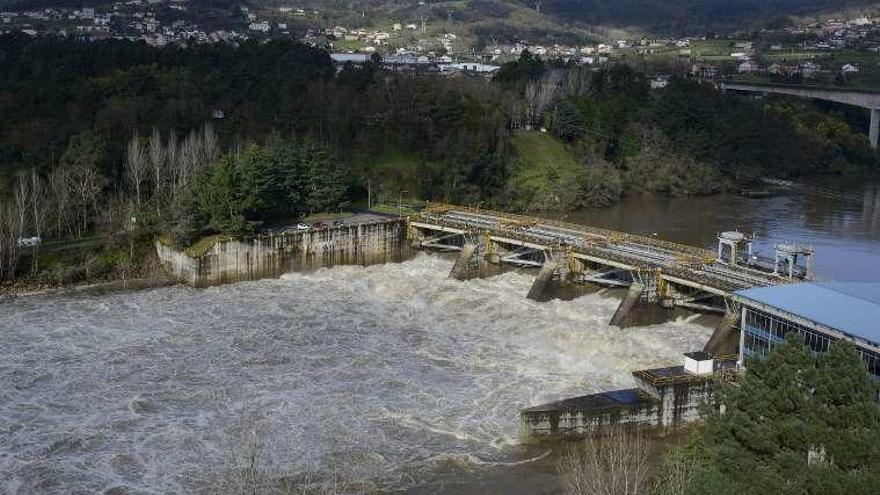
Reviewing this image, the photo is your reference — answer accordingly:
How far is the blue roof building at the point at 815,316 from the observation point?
86.1ft

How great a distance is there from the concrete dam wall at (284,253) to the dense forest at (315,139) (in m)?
1.30

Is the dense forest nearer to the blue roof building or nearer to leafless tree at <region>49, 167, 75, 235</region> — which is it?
leafless tree at <region>49, 167, 75, 235</region>

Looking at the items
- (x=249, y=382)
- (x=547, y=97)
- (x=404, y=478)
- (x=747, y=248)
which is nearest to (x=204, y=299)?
(x=249, y=382)

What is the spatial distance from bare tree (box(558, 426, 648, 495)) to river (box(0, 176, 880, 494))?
123 centimetres

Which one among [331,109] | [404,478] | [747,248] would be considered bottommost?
[404,478]

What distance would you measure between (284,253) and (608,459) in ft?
87.8

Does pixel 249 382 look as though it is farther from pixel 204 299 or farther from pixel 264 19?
pixel 264 19

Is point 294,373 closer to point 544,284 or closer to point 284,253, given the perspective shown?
point 544,284

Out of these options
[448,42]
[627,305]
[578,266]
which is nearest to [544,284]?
[578,266]

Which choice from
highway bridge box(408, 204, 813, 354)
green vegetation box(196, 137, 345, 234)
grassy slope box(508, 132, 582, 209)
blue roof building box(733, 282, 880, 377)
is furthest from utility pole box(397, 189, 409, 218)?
blue roof building box(733, 282, 880, 377)

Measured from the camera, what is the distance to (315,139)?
63000mm

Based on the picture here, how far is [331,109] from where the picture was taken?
70875 millimetres

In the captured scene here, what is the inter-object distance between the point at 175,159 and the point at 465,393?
3035cm

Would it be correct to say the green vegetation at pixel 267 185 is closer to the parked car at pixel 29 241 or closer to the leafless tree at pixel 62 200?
the leafless tree at pixel 62 200
